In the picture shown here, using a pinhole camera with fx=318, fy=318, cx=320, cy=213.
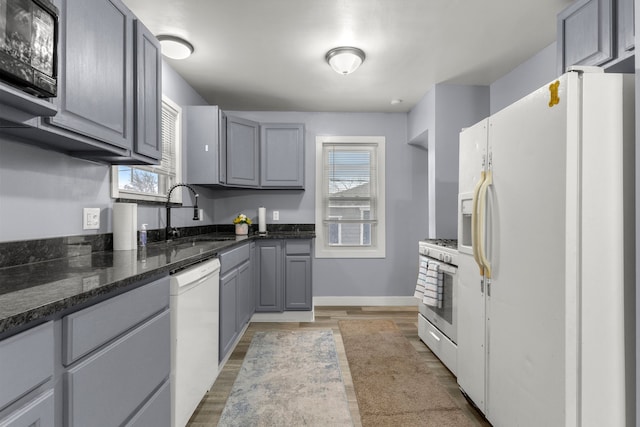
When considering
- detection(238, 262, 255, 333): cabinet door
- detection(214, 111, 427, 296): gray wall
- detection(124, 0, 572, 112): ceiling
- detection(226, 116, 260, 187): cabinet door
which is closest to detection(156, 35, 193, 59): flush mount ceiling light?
detection(124, 0, 572, 112): ceiling

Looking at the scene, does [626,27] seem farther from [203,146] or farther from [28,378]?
[203,146]

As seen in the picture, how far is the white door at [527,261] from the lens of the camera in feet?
4.26

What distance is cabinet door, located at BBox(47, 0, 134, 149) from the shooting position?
127cm

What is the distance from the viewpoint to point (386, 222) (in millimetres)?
4332

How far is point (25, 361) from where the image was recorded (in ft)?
2.42

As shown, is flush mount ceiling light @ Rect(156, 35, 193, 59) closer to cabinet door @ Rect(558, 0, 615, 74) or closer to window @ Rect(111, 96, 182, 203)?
window @ Rect(111, 96, 182, 203)

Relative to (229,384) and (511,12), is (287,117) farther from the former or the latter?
(229,384)

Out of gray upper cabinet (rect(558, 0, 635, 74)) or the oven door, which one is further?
the oven door

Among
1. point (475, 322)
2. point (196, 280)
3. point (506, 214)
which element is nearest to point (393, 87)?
point (506, 214)

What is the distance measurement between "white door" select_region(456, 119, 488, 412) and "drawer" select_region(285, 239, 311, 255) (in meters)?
1.83

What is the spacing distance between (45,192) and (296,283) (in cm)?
249

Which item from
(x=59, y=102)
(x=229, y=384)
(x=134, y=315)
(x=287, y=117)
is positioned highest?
(x=287, y=117)

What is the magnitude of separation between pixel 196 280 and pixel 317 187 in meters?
2.72

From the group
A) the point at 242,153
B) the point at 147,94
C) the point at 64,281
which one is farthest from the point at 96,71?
the point at 242,153
